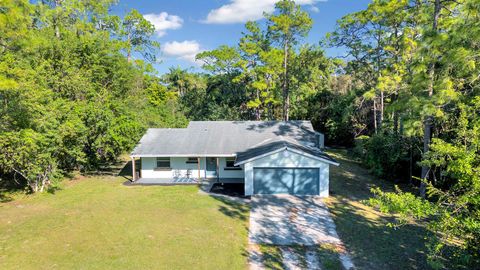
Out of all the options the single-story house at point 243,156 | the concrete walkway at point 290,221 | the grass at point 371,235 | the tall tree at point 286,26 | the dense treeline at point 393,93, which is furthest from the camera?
the tall tree at point 286,26

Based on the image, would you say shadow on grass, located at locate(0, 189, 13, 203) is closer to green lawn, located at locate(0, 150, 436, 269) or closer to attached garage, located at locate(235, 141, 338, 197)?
green lawn, located at locate(0, 150, 436, 269)

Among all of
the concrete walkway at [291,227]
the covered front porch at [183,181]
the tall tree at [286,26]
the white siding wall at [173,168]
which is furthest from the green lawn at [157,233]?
the tall tree at [286,26]

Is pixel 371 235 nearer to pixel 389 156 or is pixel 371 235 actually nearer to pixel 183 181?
pixel 389 156

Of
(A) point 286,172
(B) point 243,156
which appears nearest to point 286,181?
(A) point 286,172

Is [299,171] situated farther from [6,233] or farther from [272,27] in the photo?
[272,27]

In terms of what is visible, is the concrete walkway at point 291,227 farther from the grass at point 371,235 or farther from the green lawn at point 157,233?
the grass at point 371,235

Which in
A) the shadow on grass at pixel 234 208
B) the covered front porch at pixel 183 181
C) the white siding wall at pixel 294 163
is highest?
the white siding wall at pixel 294 163

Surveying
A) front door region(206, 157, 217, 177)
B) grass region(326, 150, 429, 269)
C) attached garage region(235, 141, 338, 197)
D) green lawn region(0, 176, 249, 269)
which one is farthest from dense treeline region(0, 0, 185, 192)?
grass region(326, 150, 429, 269)
